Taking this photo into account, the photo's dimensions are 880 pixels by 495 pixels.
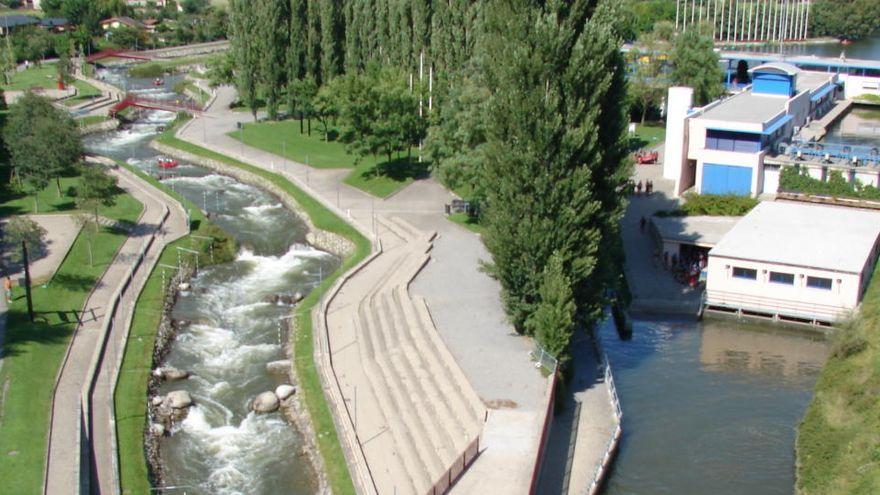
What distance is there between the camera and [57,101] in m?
79.6

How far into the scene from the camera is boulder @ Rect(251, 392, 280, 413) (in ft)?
104

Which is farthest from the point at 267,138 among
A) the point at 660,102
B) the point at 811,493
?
the point at 811,493

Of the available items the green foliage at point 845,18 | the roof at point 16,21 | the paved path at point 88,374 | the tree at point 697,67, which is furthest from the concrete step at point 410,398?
the green foliage at point 845,18

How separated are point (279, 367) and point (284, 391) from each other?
2.16m

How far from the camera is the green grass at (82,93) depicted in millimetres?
81637

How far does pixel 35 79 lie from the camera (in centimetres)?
9206

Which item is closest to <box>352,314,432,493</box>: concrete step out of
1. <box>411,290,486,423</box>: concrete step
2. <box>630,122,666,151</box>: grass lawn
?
<box>411,290,486,423</box>: concrete step

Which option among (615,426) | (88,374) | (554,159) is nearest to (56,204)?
(88,374)

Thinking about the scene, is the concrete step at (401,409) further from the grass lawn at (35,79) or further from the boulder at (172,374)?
the grass lawn at (35,79)

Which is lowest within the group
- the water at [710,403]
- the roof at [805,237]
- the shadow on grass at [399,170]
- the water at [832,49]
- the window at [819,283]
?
the water at [710,403]

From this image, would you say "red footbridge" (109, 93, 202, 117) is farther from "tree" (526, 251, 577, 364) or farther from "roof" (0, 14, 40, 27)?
"tree" (526, 251, 577, 364)

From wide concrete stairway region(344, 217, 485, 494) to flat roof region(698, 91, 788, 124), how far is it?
2423cm

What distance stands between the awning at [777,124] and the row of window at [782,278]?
48.4ft

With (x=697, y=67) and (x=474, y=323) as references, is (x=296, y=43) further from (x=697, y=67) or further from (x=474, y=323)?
(x=474, y=323)
